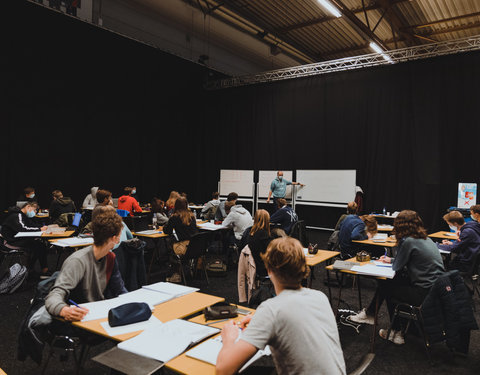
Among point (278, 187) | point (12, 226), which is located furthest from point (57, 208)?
point (278, 187)

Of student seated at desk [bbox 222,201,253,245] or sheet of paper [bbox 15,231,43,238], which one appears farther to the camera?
student seated at desk [bbox 222,201,253,245]

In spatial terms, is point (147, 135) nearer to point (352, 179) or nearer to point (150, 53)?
point (150, 53)

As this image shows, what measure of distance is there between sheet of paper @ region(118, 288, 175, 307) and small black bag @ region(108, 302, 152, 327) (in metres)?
0.21

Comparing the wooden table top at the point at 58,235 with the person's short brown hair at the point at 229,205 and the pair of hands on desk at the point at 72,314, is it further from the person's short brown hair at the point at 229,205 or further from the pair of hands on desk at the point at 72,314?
the pair of hands on desk at the point at 72,314

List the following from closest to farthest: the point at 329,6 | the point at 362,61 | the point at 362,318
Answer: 1. the point at 362,318
2. the point at 329,6
3. the point at 362,61

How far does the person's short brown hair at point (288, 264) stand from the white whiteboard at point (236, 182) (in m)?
10.1

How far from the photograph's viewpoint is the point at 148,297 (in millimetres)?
2166

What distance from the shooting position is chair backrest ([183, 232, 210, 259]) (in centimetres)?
474

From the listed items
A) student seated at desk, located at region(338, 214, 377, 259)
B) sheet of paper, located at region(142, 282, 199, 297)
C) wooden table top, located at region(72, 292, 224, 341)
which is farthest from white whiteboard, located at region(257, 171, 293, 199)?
wooden table top, located at region(72, 292, 224, 341)

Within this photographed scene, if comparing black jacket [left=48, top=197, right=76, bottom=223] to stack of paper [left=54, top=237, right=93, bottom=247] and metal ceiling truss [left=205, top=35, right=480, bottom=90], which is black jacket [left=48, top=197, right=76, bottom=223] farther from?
metal ceiling truss [left=205, top=35, right=480, bottom=90]

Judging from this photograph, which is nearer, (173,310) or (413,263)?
(173,310)

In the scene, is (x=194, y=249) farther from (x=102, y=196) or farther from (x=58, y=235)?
(x=58, y=235)

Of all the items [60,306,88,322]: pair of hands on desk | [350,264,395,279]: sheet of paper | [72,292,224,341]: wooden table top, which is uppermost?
[60,306,88,322]: pair of hands on desk

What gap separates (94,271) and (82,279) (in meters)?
0.08
